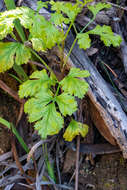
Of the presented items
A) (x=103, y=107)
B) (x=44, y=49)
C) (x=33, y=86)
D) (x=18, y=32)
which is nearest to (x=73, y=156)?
(x=103, y=107)

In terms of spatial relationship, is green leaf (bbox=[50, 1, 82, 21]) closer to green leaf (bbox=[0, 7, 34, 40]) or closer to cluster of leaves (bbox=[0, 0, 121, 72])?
cluster of leaves (bbox=[0, 0, 121, 72])

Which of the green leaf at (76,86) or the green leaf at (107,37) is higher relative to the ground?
the green leaf at (107,37)

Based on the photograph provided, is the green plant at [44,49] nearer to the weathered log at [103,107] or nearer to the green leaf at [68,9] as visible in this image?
the green leaf at [68,9]

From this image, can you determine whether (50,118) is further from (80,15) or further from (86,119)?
(80,15)

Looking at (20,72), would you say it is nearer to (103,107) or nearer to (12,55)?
(12,55)

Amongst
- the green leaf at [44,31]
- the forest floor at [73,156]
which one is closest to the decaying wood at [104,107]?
the forest floor at [73,156]

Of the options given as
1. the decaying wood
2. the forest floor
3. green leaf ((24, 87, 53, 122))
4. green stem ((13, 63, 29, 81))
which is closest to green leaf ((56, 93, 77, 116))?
green leaf ((24, 87, 53, 122))

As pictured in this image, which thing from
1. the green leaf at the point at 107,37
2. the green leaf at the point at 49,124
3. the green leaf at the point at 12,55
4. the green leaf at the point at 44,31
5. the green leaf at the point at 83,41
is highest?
the green leaf at the point at 44,31
